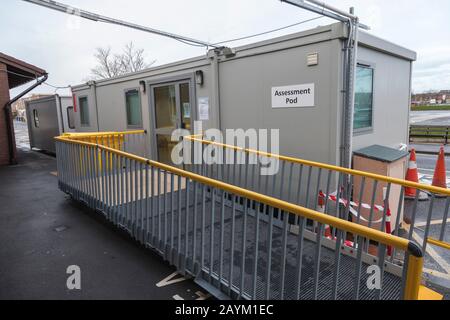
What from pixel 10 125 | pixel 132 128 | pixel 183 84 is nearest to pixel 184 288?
pixel 183 84

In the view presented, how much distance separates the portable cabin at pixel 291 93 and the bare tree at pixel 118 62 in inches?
1118

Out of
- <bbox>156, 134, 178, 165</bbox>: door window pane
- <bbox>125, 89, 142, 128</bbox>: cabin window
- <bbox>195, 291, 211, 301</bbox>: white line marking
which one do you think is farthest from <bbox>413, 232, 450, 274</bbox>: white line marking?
<bbox>125, 89, 142, 128</bbox>: cabin window

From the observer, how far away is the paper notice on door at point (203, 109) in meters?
5.95

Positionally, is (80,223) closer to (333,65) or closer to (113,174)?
(113,174)

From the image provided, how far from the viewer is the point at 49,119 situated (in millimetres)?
12195

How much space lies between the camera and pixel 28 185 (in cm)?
706

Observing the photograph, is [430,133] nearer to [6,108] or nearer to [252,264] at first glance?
[252,264]

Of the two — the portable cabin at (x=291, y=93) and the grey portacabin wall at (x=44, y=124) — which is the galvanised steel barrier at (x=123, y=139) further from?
the grey portacabin wall at (x=44, y=124)

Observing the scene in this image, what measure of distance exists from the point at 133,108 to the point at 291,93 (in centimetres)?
476

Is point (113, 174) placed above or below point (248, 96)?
below

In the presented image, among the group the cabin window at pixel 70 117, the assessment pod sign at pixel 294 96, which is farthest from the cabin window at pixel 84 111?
the assessment pod sign at pixel 294 96

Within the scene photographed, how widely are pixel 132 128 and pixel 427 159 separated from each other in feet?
31.7
